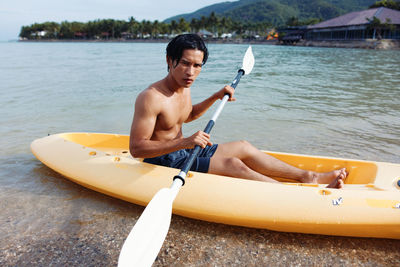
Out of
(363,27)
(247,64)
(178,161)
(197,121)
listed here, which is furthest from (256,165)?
(363,27)

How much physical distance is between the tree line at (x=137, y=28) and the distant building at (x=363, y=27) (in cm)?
4159

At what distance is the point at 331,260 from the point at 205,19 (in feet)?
303

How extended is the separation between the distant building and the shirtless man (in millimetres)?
44048

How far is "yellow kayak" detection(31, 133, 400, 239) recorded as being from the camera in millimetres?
2053

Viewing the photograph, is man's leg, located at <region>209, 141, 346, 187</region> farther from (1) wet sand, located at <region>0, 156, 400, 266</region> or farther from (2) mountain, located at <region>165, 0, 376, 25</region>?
(2) mountain, located at <region>165, 0, 376, 25</region>

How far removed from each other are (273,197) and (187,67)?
3.60ft

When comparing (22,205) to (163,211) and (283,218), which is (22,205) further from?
(283,218)

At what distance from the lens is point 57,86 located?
33.4 feet

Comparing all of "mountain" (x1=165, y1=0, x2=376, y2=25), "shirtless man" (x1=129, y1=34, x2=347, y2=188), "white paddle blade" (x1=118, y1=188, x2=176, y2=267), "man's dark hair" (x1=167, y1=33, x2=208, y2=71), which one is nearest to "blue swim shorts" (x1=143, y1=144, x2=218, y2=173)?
"shirtless man" (x1=129, y1=34, x2=347, y2=188)

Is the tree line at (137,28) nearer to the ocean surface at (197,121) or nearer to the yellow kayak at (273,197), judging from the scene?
the ocean surface at (197,121)

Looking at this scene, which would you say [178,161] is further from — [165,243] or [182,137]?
[165,243]

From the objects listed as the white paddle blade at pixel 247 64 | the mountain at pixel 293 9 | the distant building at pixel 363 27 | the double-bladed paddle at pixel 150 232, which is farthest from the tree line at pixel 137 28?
the double-bladed paddle at pixel 150 232

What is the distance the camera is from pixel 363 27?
40844mm

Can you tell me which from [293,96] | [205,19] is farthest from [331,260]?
[205,19]
